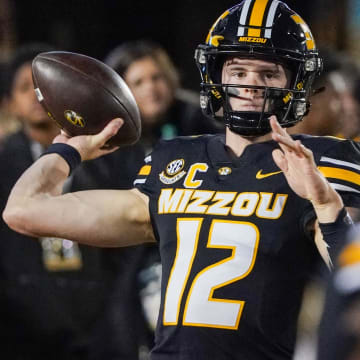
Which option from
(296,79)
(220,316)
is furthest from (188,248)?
(296,79)

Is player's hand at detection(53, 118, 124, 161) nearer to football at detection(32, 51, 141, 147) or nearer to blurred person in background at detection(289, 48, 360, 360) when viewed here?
football at detection(32, 51, 141, 147)

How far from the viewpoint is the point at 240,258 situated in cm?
269

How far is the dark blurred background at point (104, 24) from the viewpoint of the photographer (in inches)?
341

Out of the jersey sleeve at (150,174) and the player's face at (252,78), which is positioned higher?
the player's face at (252,78)

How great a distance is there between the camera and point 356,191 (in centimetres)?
270

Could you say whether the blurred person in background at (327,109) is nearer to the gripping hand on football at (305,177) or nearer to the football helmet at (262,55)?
the football helmet at (262,55)

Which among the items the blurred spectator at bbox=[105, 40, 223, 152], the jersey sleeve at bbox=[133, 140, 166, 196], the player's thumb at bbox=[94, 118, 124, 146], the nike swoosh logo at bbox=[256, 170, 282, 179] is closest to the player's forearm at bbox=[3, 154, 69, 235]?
the player's thumb at bbox=[94, 118, 124, 146]

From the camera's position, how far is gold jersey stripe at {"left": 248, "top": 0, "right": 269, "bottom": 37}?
290cm

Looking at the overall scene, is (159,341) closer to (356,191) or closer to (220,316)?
(220,316)

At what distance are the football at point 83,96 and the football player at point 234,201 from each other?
4 centimetres

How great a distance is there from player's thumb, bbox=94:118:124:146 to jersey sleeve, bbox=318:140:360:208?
682 millimetres

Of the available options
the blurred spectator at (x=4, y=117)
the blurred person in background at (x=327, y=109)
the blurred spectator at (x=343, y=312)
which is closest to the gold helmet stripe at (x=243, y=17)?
the blurred spectator at (x=343, y=312)

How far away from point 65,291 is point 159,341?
2.09 metres

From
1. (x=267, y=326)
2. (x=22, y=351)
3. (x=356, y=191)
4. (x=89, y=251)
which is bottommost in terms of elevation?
(x=22, y=351)
